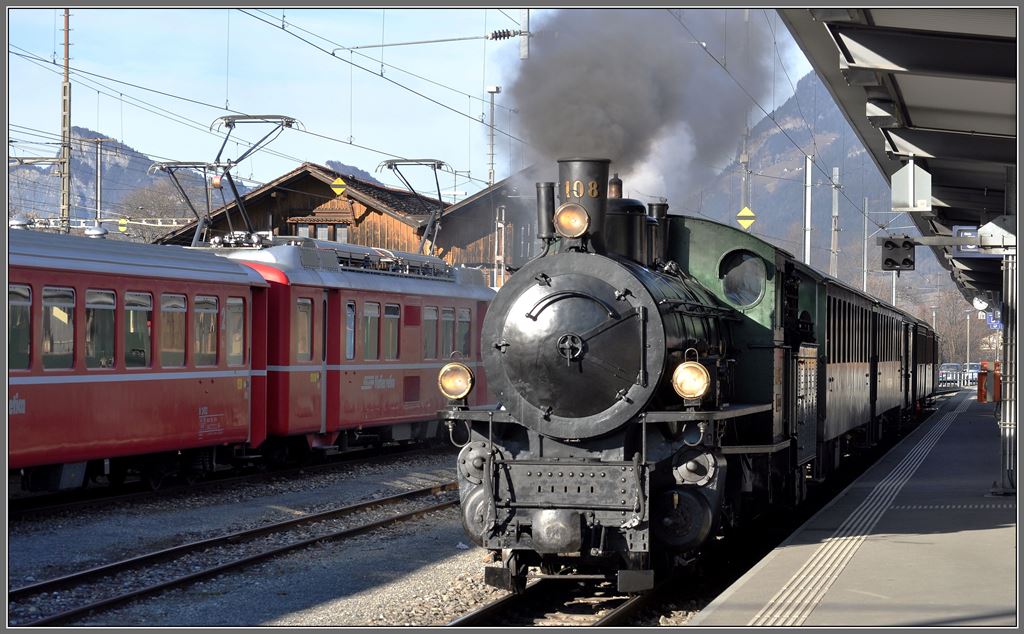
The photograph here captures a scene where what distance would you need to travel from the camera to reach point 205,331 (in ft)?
48.0

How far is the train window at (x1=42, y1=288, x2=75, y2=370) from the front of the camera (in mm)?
11961

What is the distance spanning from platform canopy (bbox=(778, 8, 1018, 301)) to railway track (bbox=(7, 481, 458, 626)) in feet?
21.3

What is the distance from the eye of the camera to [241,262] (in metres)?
16.0

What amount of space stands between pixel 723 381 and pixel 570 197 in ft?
6.81

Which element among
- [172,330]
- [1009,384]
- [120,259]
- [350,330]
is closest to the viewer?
[120,259]

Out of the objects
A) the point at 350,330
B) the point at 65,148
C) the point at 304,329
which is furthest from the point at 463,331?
the point at 65,148

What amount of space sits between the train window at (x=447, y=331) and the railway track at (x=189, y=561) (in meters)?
7.04

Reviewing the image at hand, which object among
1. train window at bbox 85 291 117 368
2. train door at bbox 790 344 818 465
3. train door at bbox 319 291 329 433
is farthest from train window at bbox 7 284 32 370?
train door at bbox 790 344 818 465

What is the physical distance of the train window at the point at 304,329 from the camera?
16.5 m

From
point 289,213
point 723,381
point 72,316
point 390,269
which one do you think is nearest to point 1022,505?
point 723,381

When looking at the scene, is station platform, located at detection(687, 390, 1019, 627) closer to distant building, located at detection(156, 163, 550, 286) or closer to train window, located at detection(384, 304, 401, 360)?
train window, located at detection(384, 304, 401, 360)

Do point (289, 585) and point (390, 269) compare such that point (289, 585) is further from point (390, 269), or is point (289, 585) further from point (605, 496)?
point (390, 269)

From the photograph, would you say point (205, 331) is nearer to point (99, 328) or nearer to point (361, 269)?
point (99, 328)

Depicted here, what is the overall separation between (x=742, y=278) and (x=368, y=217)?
27.3 meters
